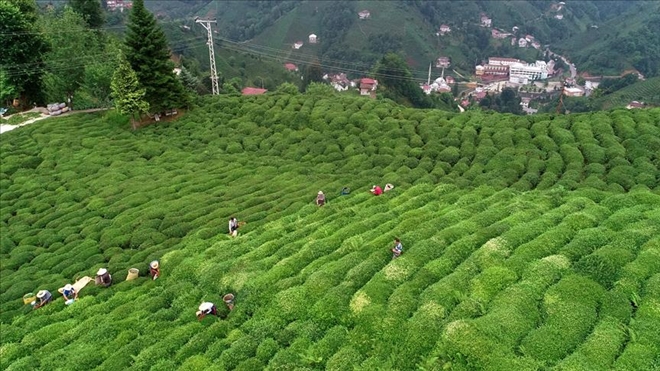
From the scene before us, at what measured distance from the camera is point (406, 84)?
88062 mm

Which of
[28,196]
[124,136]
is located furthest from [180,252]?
[124,136]

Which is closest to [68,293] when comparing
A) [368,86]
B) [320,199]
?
[320,199]

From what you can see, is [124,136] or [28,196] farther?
[124,136]

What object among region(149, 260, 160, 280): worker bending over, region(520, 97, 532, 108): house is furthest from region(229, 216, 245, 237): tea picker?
region(520, 97, 532, 108): house

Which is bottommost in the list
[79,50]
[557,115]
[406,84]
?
[406,84]

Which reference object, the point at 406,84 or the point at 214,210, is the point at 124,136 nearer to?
the point at 214,210

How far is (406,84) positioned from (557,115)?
60180mm

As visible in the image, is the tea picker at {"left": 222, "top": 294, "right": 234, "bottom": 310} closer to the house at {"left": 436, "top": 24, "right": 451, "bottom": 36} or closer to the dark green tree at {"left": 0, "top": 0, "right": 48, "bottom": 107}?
the dark green tree at {"left": 0, "top": 0, "right": 48, "bottom": 107}

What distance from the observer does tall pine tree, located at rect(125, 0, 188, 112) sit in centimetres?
3469

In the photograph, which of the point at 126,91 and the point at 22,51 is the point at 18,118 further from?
the point at 126,91

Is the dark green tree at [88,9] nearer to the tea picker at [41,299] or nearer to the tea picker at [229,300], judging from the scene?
the tea picker at [41,299]

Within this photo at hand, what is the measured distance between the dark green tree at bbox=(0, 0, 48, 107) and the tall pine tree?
11.1 metres

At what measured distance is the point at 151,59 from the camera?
35125mm

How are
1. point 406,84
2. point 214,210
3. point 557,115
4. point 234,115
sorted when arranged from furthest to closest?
1. point 406,84
2. point 234,115
3. point 557,115
4. point 214,210
